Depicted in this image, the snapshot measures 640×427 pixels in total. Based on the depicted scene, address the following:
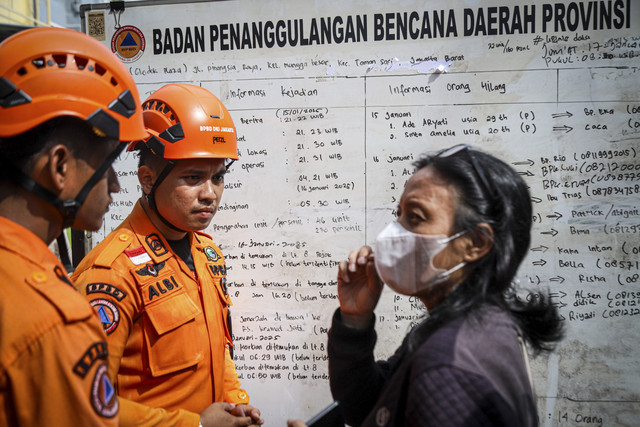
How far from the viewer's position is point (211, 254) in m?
2.64

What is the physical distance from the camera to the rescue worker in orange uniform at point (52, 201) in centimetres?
112

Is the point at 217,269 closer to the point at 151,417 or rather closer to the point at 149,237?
the point at 149,237

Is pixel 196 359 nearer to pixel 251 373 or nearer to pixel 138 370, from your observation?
pixel 138 370

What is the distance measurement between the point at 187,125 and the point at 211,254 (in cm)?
73

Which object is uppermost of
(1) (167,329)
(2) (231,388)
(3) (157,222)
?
(3) (157,222)

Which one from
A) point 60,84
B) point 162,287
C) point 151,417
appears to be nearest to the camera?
point 60,84

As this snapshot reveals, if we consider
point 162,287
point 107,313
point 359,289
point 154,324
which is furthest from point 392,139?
point 107,313

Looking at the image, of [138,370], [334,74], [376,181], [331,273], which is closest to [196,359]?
[138,370]

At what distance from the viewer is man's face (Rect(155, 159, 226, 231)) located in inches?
92.0

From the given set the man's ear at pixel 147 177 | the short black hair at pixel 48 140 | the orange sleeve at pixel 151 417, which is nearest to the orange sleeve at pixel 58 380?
the short black hair at pixel 48 140

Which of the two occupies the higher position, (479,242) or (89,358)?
(479,242)

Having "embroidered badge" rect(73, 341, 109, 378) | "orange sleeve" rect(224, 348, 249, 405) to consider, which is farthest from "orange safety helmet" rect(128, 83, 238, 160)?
"embroidered badge" rect(73, 341, 109, 378)

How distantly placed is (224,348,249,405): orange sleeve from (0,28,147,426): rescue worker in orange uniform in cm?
122

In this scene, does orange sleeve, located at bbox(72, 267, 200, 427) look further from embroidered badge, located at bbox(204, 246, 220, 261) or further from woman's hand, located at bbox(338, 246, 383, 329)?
woman's hand, located at bbox(338, 246, 383, 329)
